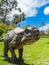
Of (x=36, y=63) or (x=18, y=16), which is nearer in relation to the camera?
(x=36, y=63)

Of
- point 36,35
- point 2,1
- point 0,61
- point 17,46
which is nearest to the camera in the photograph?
point 36,35

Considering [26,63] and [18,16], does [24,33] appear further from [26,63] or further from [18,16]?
[18,16]

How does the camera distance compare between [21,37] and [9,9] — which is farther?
[9,9]

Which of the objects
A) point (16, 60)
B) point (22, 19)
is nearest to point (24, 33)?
point (16, 60)

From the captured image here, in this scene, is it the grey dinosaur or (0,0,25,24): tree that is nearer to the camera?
the grey dinosaur

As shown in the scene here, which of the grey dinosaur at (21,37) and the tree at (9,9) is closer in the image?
Answer: the grey dinosaur at (21,37)

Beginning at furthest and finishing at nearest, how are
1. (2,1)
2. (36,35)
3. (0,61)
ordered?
(2,1) → (0,61) → (36,35)

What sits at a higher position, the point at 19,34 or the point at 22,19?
the point at 19,34

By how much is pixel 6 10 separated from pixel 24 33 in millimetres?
48751

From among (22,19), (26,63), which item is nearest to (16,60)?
(26,63)

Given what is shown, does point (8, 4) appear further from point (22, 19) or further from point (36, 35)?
point (36, 35)

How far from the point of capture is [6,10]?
193 ft

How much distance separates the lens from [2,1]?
5622 cm

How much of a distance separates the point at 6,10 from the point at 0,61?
4779 centimetres
